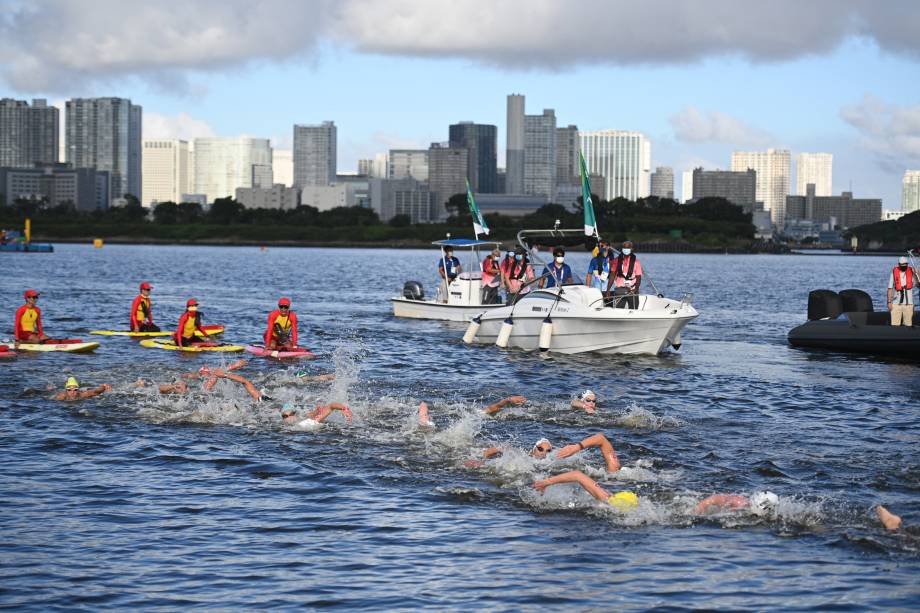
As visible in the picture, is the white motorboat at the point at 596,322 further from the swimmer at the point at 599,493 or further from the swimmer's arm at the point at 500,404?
the swimmer at the point at 599,493

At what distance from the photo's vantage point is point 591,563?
1226 centimetres

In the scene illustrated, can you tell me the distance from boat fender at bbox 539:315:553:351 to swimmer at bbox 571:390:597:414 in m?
7.41

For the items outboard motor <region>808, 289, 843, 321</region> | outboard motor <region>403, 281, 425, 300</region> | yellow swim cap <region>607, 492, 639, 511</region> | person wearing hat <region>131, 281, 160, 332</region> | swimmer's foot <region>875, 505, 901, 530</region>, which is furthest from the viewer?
outboard motor <region>403, 281, 425, 300</region>

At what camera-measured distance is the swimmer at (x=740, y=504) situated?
1376cm

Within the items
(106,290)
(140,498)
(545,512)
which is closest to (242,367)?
(140,498)

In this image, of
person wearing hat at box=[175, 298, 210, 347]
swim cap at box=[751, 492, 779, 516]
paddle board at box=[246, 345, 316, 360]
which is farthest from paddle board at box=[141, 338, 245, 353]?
swim cap at box=[751, 492, 779, 516]

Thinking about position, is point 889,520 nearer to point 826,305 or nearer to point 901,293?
point 901,293

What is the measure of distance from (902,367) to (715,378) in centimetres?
534

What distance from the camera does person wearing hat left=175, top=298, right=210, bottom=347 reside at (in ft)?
94.7

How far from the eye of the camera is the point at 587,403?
65.1 ft

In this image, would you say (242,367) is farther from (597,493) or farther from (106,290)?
(106,290)

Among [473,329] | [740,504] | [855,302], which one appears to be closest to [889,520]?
[740,504]

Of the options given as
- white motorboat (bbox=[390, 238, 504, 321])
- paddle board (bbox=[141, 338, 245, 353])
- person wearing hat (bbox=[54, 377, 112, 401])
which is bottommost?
person wearing hat (bbox=[54, 377, 112, 401])

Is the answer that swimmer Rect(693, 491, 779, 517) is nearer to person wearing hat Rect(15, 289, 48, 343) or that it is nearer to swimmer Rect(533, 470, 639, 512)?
swimmer Rect(533, 470, 639, 512)
